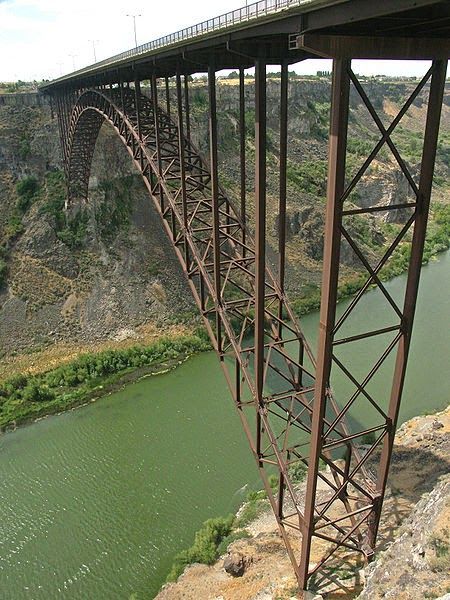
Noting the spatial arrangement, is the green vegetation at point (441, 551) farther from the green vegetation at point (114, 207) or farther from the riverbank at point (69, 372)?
the green vegetation at point (114, 207)

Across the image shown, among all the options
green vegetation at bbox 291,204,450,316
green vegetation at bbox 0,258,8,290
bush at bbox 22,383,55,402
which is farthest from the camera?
green vegetation at bbox 291,204,450,316

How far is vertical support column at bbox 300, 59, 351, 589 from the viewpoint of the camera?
6.28m

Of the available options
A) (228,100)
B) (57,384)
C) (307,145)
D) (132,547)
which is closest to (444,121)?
(307,145)

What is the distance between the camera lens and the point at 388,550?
338 inches

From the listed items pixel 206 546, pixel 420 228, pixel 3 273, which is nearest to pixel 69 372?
pixel 3 273

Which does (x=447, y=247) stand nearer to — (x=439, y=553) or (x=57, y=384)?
(x=57, y=384)

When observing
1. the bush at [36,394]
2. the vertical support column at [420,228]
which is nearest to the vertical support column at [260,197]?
the vertical support column at [420,228]

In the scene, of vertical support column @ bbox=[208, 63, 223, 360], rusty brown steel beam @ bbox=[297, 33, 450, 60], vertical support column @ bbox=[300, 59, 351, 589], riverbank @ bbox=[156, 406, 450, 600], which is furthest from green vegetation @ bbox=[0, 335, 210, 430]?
rusty brown steel beam @ bbox=[297, 33, 450, 60]

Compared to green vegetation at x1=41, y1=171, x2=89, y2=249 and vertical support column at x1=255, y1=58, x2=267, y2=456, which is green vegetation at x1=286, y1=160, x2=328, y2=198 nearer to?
green vegetation at x1=41, y1=171, x2=89, y2=249

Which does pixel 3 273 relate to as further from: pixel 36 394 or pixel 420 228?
pixel 420 228

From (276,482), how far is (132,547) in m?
4.56

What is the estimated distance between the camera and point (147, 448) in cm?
1752

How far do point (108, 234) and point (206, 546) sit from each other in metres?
20.3

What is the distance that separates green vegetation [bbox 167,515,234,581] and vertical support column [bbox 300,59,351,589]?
203 inches
